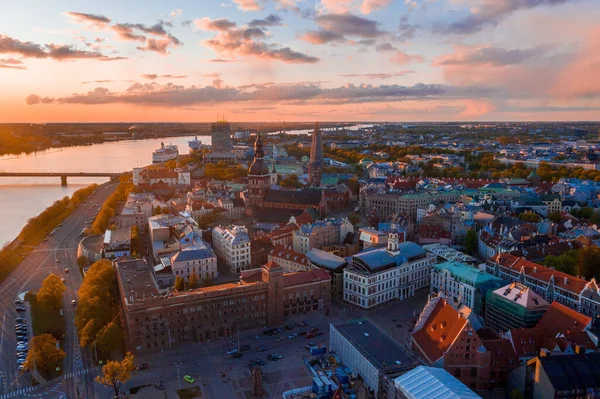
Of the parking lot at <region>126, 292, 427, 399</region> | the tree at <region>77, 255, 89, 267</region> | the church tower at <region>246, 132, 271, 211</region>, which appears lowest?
the parking lot at <region>126, 292, 427, 399</region>

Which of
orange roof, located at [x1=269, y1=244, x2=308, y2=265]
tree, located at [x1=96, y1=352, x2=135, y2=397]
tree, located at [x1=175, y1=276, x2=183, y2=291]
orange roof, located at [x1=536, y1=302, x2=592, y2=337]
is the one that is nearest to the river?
tree, located at [x1=175, y1=276, x2=183, y2=291]

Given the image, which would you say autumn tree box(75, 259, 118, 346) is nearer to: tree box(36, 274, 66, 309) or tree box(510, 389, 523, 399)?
tree box(36, 274, 66, 309)

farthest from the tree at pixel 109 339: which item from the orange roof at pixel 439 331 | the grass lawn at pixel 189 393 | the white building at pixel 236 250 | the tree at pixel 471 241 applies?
the tree at pixel 471 241

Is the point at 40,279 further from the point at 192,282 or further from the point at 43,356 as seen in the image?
the point at 43,356

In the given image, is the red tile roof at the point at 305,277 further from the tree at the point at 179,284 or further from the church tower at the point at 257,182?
the church tower at the point at 257,182

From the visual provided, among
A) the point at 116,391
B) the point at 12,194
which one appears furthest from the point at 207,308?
the point at 12,194
